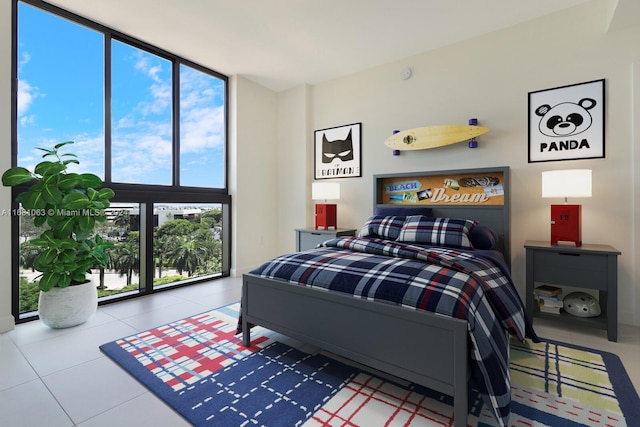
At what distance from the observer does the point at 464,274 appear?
1643 millimetres

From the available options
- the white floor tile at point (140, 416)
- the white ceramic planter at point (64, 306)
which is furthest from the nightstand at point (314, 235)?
the white floor tile at point (140, 416)

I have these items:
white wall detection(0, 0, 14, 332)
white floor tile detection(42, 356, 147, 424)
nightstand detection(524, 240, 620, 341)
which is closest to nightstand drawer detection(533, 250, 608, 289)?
nightstand detection(524, 240, 620, 341)

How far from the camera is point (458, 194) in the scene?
3.31 meters

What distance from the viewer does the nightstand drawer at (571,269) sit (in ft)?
7.55

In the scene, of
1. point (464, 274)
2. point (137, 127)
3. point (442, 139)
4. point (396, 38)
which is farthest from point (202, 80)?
point (464, 274)

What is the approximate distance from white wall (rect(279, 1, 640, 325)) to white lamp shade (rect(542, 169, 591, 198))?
392 millimetres

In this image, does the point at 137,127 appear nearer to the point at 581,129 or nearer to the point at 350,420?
the point at 350,420

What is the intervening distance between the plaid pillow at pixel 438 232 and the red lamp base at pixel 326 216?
1235mm

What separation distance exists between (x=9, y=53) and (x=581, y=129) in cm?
478

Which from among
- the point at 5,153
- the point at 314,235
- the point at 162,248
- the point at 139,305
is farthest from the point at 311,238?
the point at 5,153

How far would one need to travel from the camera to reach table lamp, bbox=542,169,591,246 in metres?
2.41

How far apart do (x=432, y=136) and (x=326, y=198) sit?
4.74ft

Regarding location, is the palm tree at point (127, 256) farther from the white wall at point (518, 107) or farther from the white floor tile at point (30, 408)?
the white wall at point (518, 107)

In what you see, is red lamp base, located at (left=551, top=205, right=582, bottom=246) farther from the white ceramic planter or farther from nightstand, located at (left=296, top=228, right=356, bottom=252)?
the white ceramic planter
